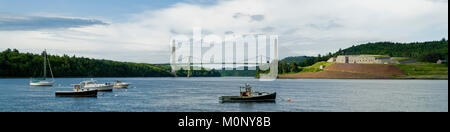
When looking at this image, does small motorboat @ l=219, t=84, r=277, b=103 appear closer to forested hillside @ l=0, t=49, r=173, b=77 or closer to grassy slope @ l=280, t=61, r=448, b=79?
grassy slope @ l=280, t=61, r=448, b=79

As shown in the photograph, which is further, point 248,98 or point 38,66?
point 38,66

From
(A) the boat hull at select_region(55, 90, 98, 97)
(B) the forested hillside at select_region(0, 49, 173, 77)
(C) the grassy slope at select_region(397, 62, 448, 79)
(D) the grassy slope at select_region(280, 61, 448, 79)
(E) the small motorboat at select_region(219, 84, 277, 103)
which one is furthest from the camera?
Answer: (B) the forested hillside at select_region(0, 49, 173, 77)

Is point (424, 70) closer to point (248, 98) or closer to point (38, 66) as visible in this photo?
point (248, 98)

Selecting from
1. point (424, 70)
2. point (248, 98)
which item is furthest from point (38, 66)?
point (424, 70)

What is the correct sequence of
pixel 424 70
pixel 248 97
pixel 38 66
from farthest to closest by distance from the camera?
pixel 38 66, pixel 424 70, pixel 248 97

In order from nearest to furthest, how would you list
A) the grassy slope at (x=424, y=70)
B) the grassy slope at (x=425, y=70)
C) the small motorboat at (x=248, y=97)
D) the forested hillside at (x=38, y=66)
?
the small motorboat at (x=248, y=97) < the grassy slope at (x=424, y=70) < the grassy slope at (x=425, y=70) < the forested hillside at (x=38, y=66)

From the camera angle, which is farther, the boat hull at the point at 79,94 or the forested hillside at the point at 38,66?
the forested hillside at the point at 38,66

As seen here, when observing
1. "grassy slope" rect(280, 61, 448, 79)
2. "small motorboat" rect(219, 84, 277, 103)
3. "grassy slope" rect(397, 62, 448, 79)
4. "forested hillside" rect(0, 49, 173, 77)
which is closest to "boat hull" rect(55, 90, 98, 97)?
"small motorboat" rect(219, 84, 277, 103)

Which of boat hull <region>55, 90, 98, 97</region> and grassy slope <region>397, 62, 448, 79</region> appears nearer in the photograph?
boat hull <region>55, 90, 98, 97</region>

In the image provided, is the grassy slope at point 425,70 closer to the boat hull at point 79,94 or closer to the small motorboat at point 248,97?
the small motorboat at point 248,97

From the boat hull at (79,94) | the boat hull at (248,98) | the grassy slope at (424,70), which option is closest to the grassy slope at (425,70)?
the grassy slope at (424,70)

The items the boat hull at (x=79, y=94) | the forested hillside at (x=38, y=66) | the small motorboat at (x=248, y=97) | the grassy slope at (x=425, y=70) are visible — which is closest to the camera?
the small motorboat at (x=248, y=97)
